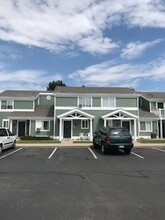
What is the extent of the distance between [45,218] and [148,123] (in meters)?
31.3

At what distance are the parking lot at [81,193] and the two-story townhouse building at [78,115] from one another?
21.0 metres

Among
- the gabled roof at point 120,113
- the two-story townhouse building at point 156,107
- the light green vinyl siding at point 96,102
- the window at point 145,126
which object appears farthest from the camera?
the two-story townhouse building at point 156,107

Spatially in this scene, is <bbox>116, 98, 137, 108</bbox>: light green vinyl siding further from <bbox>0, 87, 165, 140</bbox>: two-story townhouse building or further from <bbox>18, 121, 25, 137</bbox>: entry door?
<bbox>18, 121, 25, 137</bbox>: entry door

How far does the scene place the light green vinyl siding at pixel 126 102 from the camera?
33.7 metres

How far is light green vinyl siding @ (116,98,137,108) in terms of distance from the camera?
33.7m

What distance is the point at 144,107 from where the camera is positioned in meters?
41.3

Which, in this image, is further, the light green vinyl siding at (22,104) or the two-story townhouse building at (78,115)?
the light green vinyl siding at (22,104)

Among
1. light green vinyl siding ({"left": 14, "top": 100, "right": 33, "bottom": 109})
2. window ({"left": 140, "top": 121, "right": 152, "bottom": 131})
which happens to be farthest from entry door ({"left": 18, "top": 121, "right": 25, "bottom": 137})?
window ({"left": 140, "top": 121, "right": 152, "bottom": 131})

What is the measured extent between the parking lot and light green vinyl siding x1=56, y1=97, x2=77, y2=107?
21582 millimetres

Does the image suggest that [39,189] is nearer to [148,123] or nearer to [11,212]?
[11,212]

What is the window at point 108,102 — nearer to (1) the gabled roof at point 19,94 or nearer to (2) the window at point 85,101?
(2) the window at point 85,101

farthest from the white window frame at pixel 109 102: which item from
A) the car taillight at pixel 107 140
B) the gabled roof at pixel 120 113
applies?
the car taillight at pixel 107 140

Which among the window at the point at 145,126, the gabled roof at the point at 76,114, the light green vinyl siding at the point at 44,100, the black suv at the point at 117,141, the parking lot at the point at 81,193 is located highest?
the light green vinyl siding at the point at 44,100

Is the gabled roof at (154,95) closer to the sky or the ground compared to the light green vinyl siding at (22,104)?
closer to the sky
